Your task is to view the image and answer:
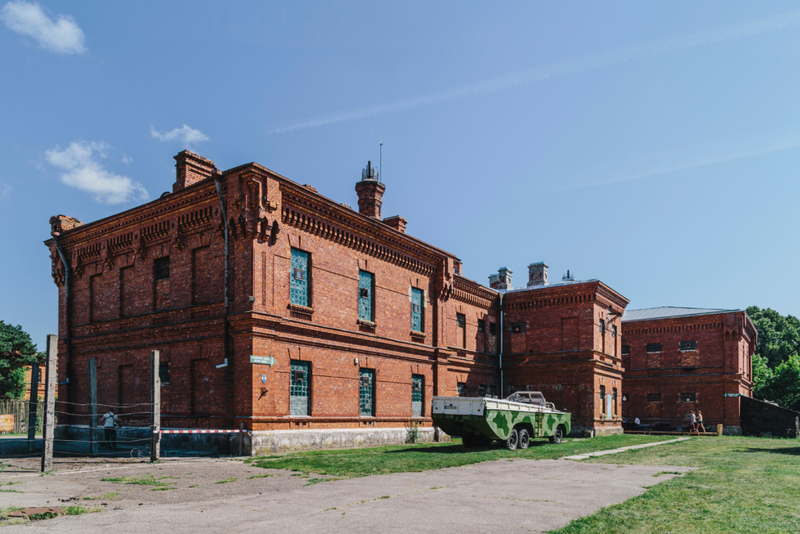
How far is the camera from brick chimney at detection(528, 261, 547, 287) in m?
36.7

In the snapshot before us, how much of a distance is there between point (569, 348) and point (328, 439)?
1616 cm

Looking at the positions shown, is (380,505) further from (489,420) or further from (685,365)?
(685,365)

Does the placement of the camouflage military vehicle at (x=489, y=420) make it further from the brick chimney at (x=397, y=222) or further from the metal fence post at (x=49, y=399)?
the metal fence post at (x=49, y=399)

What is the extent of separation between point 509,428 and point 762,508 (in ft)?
39.6

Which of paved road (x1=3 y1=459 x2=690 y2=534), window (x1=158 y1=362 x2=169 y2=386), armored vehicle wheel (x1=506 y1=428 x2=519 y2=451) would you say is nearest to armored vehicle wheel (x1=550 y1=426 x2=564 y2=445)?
armored vehicle wheel (x1=506 y1=428 x2=519 y2=451)

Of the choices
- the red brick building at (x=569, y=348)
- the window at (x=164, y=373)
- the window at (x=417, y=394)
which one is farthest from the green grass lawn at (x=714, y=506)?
the red brick building at (x=569, y=348)

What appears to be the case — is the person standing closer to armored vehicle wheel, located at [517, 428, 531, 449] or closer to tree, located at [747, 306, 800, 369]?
armored vehicle wheel, located at [517, 428, 531, 449]

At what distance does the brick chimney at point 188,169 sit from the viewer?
21844mm

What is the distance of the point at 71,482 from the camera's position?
12.1m

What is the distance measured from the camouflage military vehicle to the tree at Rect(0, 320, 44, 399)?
31.6 meters

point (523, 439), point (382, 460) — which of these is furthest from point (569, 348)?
point (382, 460)

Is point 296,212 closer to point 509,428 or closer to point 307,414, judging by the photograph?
point 307,414

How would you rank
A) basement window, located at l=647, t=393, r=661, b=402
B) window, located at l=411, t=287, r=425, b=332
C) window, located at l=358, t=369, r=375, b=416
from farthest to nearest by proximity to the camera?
basement window, located at l=647, t=393, r=661, b=402 < window, located at l=411, t=287, r=425, b=332 < window, located at l=358, t=369, r=375, b=416

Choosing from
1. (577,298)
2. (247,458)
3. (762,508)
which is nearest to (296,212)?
(247,458)
